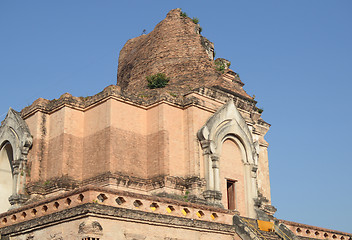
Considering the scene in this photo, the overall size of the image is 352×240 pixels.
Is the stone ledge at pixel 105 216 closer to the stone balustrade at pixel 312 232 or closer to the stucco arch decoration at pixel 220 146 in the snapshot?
the stucco arch decoration at pixel 220 146

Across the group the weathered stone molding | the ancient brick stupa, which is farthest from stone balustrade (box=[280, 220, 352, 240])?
the weathered stone molding

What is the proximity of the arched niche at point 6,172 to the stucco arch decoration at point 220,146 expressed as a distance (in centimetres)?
835

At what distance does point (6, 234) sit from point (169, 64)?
11.3 meters

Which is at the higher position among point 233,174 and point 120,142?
point 120,142

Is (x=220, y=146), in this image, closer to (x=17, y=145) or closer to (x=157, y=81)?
(x=157, y=81)

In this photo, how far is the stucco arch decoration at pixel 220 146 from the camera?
1889 centimetres

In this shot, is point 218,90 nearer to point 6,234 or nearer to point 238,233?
point 238,233

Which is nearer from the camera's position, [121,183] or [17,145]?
[121,183]

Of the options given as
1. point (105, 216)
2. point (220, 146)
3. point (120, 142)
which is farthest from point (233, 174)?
point (105, 216)

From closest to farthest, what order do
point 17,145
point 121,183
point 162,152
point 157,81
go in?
point 121,183 → point 162,152 → point 17,145 → point 157,81

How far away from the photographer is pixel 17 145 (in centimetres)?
1988

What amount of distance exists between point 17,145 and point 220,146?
324 inches

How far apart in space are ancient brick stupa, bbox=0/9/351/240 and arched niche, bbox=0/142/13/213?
0.04 metres

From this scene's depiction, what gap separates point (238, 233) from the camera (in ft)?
53.8
